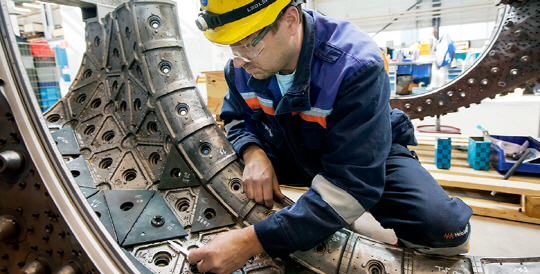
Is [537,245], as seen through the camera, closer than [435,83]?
Yes

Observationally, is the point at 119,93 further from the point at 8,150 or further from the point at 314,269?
the point at 314,269

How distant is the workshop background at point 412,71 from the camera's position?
7.41ft

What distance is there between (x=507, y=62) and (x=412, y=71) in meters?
5.66

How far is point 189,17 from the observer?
202 inches

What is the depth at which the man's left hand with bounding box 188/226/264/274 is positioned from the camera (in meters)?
1.15

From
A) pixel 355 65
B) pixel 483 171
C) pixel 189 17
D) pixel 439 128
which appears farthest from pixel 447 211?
pixel 189 17

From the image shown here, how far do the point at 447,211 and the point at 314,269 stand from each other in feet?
2.08

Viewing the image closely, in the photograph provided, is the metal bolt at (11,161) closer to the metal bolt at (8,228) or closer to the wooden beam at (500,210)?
the metal bolt at (8,228)

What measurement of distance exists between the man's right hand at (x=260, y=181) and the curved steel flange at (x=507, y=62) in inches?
111

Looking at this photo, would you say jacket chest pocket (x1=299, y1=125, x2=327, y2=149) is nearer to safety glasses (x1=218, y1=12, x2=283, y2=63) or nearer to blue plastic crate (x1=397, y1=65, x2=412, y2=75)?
safety glasses (x1=218, y1=12, x2=283, y2=63)

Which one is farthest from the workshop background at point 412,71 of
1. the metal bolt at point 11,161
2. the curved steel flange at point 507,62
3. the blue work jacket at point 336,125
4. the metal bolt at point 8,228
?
the metal bolt at point 8,228

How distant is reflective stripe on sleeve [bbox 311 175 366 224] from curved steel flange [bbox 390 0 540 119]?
2.90m

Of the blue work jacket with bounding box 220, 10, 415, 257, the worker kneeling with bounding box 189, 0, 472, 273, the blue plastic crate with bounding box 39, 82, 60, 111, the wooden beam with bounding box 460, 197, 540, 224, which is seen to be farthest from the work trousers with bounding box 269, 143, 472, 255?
the blue plastic crate with bounding box 39, 82, 60, 111

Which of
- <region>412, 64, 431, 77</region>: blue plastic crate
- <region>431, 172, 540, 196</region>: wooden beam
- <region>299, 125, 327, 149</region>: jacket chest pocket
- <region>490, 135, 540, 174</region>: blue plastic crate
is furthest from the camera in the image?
<region>412, 64, 431, 77</region>: blue plastic crate
